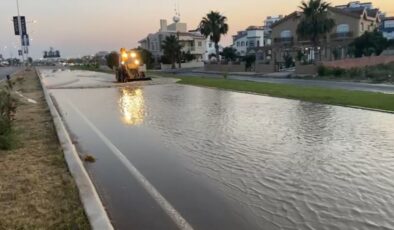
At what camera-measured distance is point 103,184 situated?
721cm

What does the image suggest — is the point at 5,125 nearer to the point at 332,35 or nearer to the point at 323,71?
the point at 323,71

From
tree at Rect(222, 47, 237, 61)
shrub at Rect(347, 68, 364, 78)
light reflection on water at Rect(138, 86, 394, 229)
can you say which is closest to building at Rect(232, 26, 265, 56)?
tree at Rect(222, 47, 237, 61)

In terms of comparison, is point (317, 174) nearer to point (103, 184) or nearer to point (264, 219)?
point (264, 219)

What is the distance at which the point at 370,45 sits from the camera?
57.6 meters

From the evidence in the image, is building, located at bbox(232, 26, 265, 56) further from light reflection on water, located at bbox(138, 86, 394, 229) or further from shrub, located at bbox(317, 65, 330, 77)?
light reflection on water, located at bbox(138, 86, 394, 229)

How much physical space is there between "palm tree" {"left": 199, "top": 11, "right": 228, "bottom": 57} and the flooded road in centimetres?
6456

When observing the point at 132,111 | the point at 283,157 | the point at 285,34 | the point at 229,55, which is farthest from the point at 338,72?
the point at 229,55

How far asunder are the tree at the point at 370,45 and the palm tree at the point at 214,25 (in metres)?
25.2

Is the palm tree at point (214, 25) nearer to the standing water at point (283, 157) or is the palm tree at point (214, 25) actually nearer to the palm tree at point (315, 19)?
the palm tree at point (315, 19)

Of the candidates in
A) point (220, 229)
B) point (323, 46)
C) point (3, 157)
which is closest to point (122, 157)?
point (3, 157)

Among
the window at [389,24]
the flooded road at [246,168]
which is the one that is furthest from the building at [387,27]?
the flooded road at [246,168]

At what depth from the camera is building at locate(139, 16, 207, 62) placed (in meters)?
96.7

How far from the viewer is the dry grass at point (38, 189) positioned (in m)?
5.25

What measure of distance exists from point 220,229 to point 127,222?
3.70 ft
